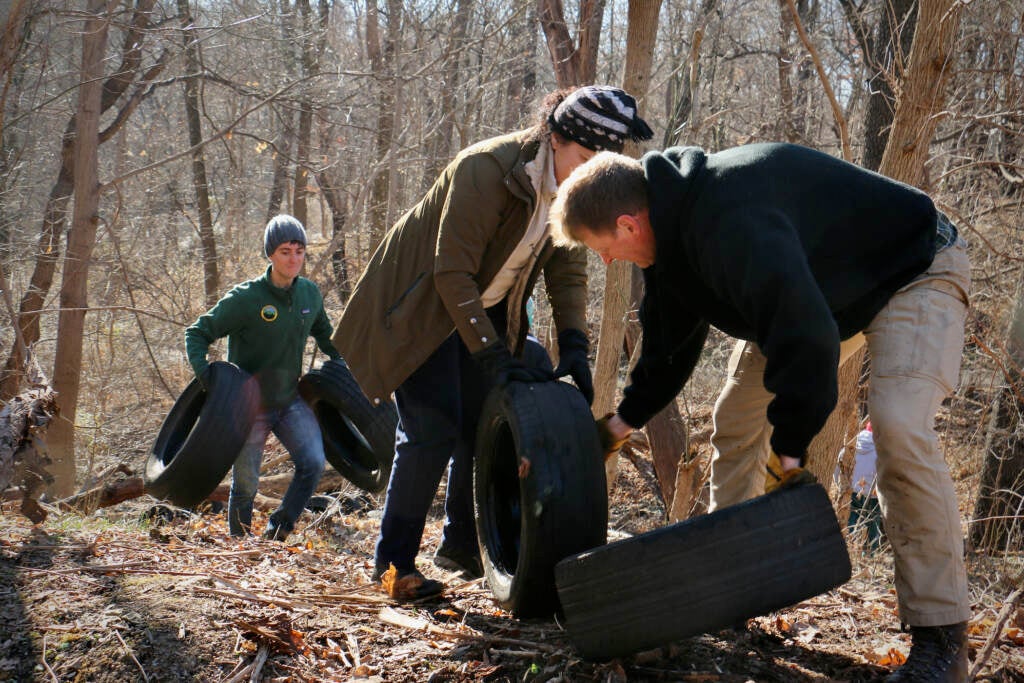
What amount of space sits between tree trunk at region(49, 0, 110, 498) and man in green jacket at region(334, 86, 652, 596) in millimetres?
6077

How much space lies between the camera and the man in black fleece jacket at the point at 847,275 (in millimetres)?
2656

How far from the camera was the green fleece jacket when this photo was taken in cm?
620

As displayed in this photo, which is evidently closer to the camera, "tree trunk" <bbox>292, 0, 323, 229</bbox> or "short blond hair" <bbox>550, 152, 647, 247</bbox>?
"short blond hair" <bbox>550, 152, 647, 247</bbox>

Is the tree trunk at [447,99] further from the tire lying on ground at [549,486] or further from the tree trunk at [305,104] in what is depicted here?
the tire lying on ground at [549,486]

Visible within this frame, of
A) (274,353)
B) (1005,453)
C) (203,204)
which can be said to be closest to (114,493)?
(274,353)

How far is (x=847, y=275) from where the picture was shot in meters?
2.83

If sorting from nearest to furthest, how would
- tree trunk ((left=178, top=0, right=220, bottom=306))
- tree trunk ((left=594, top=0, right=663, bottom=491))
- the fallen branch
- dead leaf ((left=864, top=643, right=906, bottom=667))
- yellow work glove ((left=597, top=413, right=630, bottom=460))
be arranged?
dead leaf ((left=864, top=643, right=906, bottom=667)) → yellow work glove ((left=597, top=413, right=630, bottom=460)) → tree trunk ((left=594, top=0, right=663, bottom=491)) → the fallen branch → tree trunk ((left=178, top=0, right=220, bottom=306))

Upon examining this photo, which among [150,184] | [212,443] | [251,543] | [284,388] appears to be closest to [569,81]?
[284,388]

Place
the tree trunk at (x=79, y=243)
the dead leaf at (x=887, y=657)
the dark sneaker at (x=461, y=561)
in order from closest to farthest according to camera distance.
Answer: the dead leaf at (x=887, y=657) < the dark sneaker at (x=461, y=561) < the tree trunk at (x=79, y=243)

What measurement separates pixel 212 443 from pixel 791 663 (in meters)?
4.22

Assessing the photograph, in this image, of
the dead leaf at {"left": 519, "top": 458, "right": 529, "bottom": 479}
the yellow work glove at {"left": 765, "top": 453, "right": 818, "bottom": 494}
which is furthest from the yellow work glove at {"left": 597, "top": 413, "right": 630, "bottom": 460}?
the yellow work glove at {"left": 765, "top": 453, "right": 818, "bottom": 494}

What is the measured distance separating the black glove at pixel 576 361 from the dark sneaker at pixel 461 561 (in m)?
1.02

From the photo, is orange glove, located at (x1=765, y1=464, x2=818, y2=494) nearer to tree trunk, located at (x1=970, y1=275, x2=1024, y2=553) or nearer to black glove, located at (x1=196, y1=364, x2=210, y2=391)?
tree trunk, located at (x1=970, y1=275, x2=1024, y2=553)

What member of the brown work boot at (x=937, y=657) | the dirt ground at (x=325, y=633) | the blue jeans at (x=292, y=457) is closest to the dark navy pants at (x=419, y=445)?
the dirt ground at (x=325, y=633)
